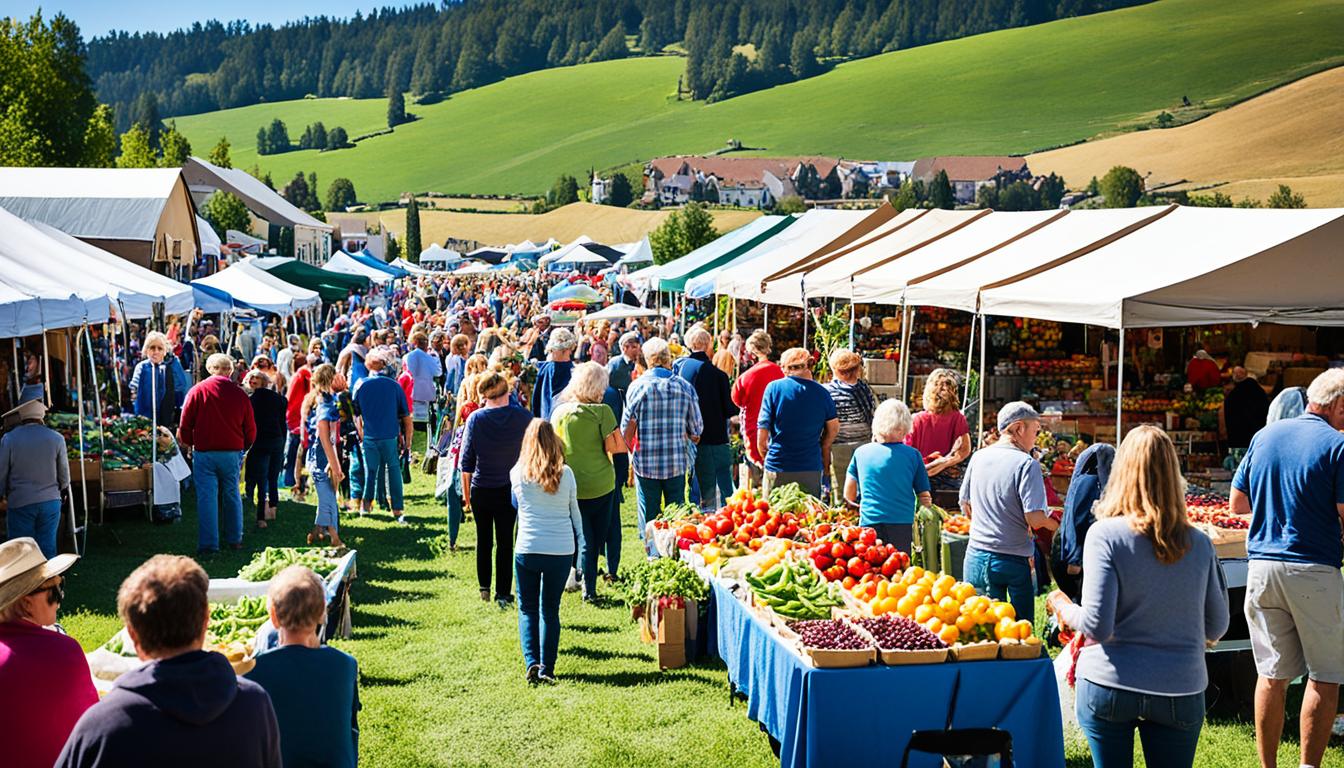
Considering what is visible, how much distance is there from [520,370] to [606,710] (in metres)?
6.36

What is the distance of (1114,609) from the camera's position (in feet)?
12.7

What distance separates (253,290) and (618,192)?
91.4 metres

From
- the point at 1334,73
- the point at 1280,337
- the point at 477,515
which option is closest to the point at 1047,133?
the point at 1334,73

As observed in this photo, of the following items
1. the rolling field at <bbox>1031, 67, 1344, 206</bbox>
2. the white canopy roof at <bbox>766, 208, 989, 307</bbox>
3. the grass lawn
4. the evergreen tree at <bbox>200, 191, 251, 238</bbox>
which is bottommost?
the grass lawn

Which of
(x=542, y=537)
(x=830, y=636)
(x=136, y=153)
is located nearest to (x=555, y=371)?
(x=542, y=537)

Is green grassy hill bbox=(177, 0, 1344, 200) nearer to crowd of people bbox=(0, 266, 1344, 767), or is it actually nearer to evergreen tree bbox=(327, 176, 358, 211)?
evergreen tree bbox=(327, 176, 358, 211)

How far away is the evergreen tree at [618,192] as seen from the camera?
10919cm

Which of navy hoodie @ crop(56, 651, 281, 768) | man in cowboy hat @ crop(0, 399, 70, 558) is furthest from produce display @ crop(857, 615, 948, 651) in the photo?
man in cowboy hat @ crop(0, 399, 70, 558)

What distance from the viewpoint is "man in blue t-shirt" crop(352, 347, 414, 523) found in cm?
1091

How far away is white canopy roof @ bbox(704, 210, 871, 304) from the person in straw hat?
12903 millimetres

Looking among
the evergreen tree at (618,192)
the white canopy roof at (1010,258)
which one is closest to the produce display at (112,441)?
the white canopy roof at (1010,258)

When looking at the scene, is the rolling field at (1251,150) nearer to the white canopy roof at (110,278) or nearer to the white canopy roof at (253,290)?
the white canopy roof at (253,290)

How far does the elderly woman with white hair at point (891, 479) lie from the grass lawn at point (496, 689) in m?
1.26

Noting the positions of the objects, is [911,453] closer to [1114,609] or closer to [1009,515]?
[1009,515]
